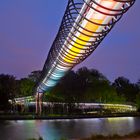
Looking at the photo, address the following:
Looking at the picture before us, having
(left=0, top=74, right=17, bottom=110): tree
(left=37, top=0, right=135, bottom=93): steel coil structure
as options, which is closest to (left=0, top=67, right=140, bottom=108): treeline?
(left=0, top=74, right=17, bottom=110): tree

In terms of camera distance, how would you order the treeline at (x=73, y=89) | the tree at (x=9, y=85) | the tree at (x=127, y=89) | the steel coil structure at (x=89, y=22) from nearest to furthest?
the steel coil structure at (x=89, y=22), the treeline at (x=73, y=89), the tree at (x=9, y=85), the tree at (x=127, y=89)

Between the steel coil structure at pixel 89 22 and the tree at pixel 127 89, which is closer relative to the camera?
the steel coil structure at pixel 89 22

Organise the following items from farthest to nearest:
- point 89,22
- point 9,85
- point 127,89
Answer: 1. point 127,89
2. point 9,85
3. point 89,22

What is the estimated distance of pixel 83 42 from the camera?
1582 centimetres

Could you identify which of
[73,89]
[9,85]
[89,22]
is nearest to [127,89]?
[73,89]

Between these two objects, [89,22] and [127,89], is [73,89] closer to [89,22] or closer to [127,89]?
[127,89]

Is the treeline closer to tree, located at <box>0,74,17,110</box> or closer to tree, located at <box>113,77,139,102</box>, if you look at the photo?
tree, located at <box>0,74,17,110</box>

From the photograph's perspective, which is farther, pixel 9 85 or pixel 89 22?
pixel 9 85

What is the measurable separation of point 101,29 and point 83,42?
85.4 inches

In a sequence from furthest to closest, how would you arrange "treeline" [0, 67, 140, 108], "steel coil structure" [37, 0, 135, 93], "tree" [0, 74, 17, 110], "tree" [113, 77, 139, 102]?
"tree" [113, 77, 139, 102] < "tree" [0, 74, 17, 110] < "treeline" [0, 67, 140, 108] < "steel coil structure" [37, 0, 135, 93]

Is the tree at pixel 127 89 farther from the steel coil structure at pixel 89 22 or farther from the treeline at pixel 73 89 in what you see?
the steel coil structure at pixel 89 22

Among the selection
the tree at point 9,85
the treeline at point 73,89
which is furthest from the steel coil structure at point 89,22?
the tree at point 9,85

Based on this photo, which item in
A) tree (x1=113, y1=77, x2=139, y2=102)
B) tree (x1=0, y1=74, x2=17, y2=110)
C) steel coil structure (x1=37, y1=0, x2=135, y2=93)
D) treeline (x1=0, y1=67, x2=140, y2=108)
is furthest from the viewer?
tree (x1=113, y1=77, x2=139, y2=102)

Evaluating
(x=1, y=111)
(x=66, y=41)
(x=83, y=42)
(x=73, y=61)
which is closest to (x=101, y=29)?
(x=83, y=42)
